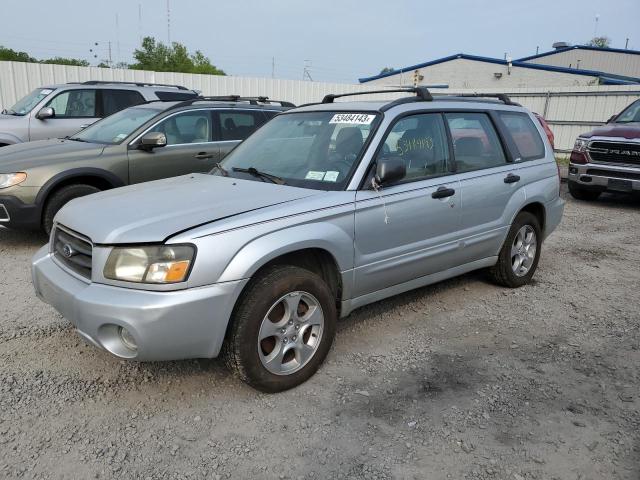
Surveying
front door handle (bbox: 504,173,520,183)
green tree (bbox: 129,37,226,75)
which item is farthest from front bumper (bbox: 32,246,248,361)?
green tree (bbox: 129,37,226,75)

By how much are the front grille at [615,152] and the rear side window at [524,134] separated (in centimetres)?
474

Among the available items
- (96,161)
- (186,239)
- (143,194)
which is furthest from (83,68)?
(186,239)

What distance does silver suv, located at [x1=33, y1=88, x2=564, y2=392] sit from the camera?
9.02 ft

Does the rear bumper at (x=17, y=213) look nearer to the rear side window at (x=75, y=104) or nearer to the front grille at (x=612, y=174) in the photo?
the rear side window at (x=75, y=104)

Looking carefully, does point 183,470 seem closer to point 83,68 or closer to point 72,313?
point 72,313

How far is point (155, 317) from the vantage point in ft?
8.65

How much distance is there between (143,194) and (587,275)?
4536 millimetres

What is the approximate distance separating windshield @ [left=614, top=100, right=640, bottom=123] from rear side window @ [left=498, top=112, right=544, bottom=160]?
6.00 metres

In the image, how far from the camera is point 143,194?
11.6 feet

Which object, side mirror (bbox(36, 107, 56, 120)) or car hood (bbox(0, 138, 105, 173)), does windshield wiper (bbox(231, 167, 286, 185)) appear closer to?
car hood (bbox(0, 138, 105, 173))

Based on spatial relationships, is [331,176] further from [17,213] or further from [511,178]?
[17,213]

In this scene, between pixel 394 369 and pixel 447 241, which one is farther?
pixel 447 241

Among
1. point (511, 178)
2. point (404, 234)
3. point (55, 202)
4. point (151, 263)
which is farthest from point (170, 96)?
point (151, 263)

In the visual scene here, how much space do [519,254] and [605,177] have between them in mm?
5310
